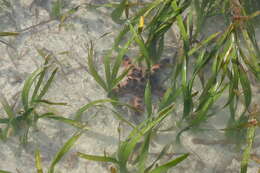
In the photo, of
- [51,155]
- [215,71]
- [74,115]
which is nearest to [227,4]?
[215,71]

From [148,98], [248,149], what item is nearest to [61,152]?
[148,98]

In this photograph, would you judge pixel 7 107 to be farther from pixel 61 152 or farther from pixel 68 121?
pixel 61 152

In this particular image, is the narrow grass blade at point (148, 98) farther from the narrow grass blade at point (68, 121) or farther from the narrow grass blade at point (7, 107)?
the narrow grass blade at point (7, 107)

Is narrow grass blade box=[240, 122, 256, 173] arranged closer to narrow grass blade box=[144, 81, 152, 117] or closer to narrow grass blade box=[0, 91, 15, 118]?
narrow grass blade box=[144, 81, 152, 117]

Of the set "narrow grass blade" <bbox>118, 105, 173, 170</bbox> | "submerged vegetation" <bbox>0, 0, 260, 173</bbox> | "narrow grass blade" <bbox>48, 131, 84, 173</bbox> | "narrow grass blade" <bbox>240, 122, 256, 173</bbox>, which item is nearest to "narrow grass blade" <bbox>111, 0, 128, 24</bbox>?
"submerged vegetation" <bbox>0, 0, 260, 173</bbox>

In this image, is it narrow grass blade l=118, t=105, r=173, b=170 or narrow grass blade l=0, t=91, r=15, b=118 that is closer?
narrow grass blade l=118, t=105, r=173, b=170

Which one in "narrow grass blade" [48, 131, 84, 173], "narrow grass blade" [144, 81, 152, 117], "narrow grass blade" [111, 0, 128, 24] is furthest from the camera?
"narrow grass blade" [111, 0, 128, 24]

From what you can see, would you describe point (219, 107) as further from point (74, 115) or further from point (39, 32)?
point (39, 32)

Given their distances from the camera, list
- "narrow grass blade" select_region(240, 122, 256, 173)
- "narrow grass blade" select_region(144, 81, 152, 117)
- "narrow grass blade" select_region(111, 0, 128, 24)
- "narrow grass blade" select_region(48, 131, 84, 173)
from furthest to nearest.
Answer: "narrow grass blade" select_region(111, 0, 128, 24), "narrow grass blade" select_region(144, 81, 152, 117), "narrow grass blade" select_region(240, 122, 256, 173), "narrow grass blade" select_region(48, 131, 84, 173)

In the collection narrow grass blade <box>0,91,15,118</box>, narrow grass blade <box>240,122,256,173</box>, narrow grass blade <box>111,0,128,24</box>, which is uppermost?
narrow grass blade <box>111,0,128,24</box>
